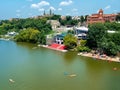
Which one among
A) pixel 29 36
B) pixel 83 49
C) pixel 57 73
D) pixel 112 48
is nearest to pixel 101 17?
pixel 29 36

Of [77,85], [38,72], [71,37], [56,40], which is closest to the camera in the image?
[77,85]

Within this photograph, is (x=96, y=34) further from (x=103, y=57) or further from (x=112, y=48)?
(x=103, y=57)

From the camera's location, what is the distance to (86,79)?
1430 cm

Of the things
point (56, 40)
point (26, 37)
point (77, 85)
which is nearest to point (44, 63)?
point (77, 85)


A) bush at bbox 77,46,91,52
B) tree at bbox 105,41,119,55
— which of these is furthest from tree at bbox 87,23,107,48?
tree at bbox 105,41,119,55

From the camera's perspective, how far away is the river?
42.7 ft

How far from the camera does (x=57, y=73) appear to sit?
1553cm

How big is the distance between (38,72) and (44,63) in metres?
2.85

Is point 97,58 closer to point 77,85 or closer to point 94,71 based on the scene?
point 94,71

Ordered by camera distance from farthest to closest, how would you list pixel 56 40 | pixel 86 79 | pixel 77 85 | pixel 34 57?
pixel 56 40, pixel 34 57, pixel 86 79, pixel 77 85

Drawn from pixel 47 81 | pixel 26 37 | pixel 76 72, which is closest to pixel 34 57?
pixel 76 72

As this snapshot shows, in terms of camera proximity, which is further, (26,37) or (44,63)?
(26,37)

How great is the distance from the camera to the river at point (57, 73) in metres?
13.0

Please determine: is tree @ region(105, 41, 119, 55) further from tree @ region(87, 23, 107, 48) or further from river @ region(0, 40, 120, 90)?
tree @ region(87, 23, 107, 48)
